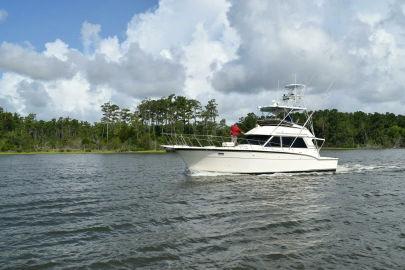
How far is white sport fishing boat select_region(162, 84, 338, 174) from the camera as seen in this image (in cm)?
3025

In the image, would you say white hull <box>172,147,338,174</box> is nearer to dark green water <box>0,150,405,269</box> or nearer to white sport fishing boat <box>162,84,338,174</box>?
white sport fishing boat <box>162,84,338,174</box>

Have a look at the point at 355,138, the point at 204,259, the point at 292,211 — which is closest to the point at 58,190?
the point at 292,211

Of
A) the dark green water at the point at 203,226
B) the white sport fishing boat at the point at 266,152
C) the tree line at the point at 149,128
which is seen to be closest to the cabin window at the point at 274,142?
the white sport fishing boat at the point at 266,152

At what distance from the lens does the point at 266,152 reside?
31.1m

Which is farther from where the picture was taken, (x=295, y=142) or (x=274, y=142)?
(x=295, y=142)

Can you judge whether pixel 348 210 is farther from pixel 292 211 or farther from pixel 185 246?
pixel 185 246

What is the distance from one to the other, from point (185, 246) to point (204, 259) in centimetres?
138

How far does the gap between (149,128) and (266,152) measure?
91475 mm

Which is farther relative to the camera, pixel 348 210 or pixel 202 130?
pixel 202 130

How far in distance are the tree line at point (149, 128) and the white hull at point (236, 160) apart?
7676 cm

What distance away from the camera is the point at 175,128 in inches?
4449

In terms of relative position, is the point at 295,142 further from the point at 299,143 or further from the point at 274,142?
the point at 274,142

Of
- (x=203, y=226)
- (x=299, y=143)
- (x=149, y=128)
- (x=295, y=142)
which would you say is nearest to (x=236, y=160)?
(x=295, y=142)

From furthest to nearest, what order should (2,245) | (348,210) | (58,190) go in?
1. (58,190)
2. (348,210)
3. (2,245)
